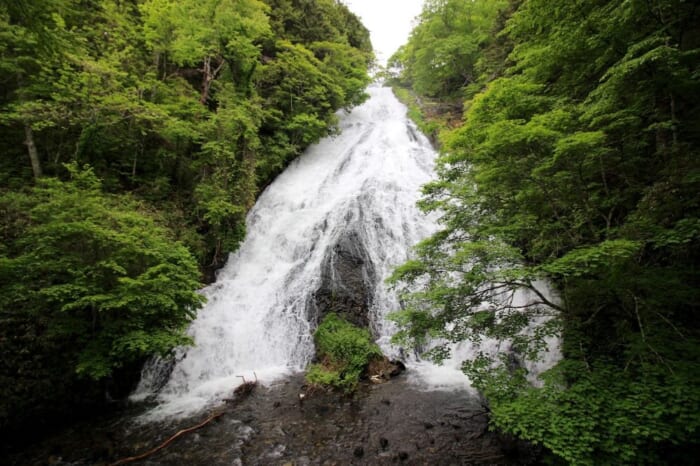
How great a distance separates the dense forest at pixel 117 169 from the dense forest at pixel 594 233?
5017mm

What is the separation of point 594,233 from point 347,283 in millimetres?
6112

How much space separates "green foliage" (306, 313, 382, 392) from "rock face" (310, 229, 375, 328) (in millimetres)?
403

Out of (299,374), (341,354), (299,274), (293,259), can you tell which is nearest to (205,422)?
(299,374)

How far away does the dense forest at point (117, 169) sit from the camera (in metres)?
5.28

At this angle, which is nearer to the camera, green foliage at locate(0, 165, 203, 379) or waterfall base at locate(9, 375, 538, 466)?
waterfall base at locate(9, 375, 538, 466)

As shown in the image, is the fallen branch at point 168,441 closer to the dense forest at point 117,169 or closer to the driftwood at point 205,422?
the driftwood at point 205,422

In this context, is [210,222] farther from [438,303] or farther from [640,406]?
[640,406]

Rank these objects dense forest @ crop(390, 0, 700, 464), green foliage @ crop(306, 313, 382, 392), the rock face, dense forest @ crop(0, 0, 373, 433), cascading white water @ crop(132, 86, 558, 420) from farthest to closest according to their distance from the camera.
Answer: the rock face
cascading white water @ crop(132, 86, 558, 420)
green foliage @ crop(306, 313, 382, 392)
dense forest @ crop(0, 0, 373, 433)
dense forest @ crop(390, 0, 700, 464)

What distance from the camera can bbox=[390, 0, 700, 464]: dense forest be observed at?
2893mm

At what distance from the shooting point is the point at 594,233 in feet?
12.1

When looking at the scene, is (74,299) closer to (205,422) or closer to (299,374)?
(205,422)

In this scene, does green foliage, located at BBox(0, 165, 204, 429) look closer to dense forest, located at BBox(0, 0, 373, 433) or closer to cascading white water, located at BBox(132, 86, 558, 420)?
dense forest, located at BBox(0, 0, 373, 433)

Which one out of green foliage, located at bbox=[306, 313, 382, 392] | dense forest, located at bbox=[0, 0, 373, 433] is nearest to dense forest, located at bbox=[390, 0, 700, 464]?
green foliage, located at bbox=[306, 313, 382, 392]

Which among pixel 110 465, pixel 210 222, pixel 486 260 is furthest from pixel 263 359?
pixel 486 260
